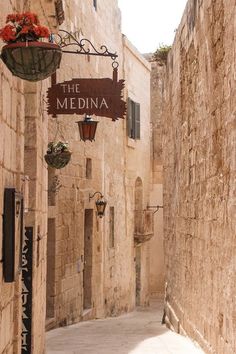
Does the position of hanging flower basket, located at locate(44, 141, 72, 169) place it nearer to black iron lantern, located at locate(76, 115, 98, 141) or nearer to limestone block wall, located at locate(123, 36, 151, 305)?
black iron lantern, located at locate(76, 115, 98, 141)

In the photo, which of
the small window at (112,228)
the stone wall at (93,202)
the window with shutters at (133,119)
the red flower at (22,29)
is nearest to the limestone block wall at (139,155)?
the stone wall at (93,202)

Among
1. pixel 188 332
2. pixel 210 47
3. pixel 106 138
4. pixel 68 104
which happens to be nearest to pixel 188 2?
pixel 210 47

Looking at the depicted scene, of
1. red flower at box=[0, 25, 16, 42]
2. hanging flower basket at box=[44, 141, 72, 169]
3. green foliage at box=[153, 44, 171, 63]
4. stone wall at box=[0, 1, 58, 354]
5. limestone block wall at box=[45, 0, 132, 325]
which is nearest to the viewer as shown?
red flower at box=[0, 25, 16, 42]

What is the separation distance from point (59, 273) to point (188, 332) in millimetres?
3048

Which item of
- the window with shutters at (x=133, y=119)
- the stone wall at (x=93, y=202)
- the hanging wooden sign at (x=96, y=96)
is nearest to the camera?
the hanging wooden sign at (x=96, y=96)

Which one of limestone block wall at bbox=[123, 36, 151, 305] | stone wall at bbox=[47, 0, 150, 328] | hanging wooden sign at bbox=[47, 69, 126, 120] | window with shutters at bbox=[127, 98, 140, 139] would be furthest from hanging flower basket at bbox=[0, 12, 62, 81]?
window with shutters at bbox=[127, 98, 140, 139]

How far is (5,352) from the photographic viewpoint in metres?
4.11

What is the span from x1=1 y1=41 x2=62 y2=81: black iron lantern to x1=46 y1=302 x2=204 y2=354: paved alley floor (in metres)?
4.54

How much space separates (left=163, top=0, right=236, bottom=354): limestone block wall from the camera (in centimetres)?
578

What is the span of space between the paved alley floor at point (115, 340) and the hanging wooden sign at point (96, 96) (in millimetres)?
3332

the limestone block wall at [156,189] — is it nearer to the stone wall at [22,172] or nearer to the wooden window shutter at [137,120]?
the wooden window shutter at [137,120]

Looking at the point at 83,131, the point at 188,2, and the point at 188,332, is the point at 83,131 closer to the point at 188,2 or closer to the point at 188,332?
the point at 188,2

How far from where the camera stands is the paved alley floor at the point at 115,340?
805 cm

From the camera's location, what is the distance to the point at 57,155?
826cm
